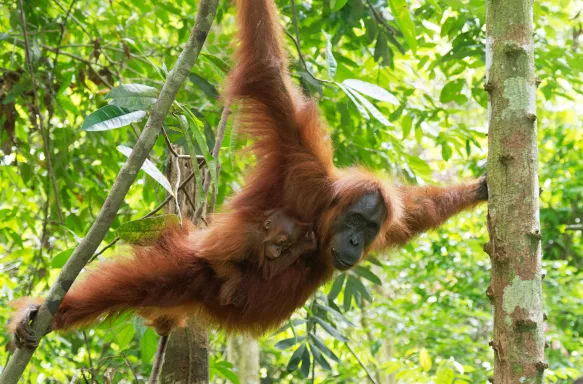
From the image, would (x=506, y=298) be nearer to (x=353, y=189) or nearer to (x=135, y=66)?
(x=353, y=189)

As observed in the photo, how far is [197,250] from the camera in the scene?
3.35 meters

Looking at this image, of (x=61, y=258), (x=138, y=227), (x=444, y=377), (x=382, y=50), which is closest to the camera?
(x=138, y=227)

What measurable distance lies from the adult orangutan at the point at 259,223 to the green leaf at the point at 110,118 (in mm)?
1062

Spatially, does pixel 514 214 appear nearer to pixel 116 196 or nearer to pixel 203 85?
pixel 116 196

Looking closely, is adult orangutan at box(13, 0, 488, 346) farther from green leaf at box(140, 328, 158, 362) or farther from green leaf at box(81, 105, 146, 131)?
green leaf at box(81, 105, 146, 131)

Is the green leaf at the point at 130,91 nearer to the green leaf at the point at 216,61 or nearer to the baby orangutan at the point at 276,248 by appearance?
the green leaf at the point at 216,61

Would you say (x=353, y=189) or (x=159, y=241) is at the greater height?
(x=353, y=189)

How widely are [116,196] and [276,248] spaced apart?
1400mm

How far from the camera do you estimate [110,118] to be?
2.23 metres

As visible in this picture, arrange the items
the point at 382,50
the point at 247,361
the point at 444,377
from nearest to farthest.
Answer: the point at 444,377
the point at 382,50
the point at 247,361

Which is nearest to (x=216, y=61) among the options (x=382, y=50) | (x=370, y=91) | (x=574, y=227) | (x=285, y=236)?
(x=370, y=91)

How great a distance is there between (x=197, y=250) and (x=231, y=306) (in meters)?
0.36

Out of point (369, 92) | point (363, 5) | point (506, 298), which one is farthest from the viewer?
point (363, 5)

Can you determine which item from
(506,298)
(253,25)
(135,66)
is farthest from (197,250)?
(135,66)
